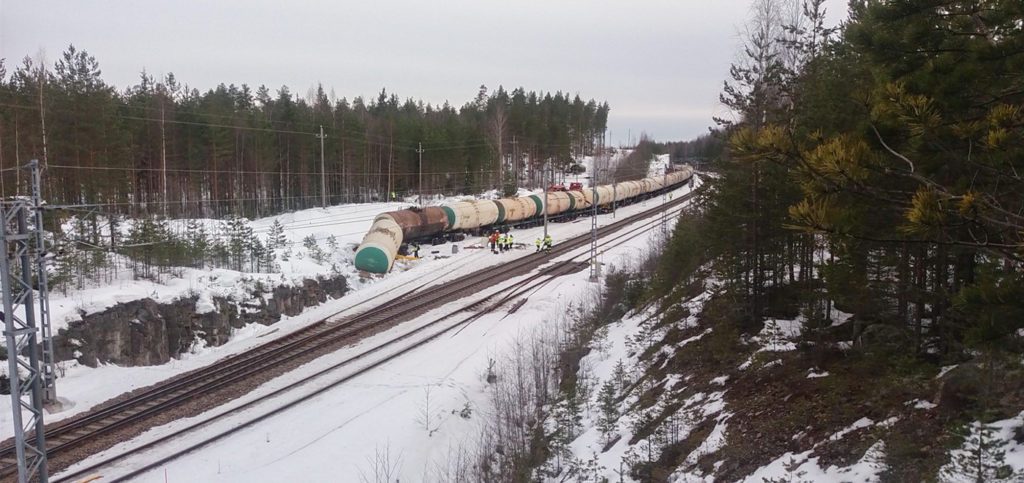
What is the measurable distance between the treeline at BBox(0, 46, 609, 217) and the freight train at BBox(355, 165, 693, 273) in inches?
362

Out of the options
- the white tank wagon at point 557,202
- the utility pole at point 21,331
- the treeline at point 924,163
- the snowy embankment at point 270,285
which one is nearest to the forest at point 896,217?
the treeline at point 924,163

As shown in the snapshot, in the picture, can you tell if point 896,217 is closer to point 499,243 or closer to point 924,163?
point 924,163

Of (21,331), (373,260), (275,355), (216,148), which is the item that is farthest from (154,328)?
(216,148)

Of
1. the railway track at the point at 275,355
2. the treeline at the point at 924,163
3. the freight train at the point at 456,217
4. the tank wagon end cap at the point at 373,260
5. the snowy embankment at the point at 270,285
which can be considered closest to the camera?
the treeline at the point at 924,163

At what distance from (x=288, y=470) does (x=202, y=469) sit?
177 cm

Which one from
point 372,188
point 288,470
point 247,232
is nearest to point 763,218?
point 288,470

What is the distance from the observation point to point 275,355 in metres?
19.8

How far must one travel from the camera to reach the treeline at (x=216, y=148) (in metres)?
32.3

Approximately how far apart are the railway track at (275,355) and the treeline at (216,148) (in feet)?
29.8

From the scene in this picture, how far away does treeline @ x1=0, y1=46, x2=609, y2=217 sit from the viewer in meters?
32.3

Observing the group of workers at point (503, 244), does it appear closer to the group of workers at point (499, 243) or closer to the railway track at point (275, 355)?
the group of workers at point (499, 243)

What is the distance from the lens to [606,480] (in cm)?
958

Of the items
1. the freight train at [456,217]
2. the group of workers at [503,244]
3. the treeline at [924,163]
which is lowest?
the group of workers at [503,244]

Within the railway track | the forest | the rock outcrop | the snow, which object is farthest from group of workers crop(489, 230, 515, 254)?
the snow
